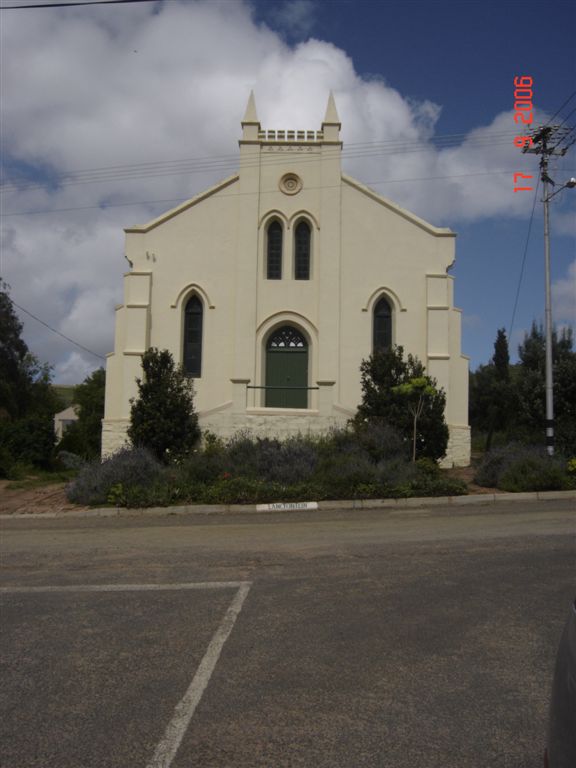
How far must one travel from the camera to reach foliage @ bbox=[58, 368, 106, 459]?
23.9 meters

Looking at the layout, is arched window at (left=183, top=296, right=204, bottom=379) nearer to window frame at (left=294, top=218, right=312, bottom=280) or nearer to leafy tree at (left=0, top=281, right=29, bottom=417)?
window frame at (left=294, top=218, right=312, bottom=280)

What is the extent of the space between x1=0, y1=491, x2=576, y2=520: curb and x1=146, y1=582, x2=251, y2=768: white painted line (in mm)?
7540

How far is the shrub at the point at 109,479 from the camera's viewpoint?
14805 mm

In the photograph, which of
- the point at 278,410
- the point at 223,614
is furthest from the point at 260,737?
the point at 278,410

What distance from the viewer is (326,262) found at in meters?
21.9

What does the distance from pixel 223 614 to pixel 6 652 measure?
1.86m

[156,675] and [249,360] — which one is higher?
[249,360]

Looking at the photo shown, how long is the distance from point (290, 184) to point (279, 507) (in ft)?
41.7

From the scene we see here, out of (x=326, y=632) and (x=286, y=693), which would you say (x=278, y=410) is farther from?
(x=286, y=693)

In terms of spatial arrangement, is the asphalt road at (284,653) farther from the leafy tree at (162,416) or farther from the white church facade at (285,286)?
the white church facade at (285,286)

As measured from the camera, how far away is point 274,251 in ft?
74.2

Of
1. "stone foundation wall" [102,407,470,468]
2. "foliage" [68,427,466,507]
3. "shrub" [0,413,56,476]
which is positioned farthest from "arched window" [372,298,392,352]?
"shrub" [0,413,56,476]

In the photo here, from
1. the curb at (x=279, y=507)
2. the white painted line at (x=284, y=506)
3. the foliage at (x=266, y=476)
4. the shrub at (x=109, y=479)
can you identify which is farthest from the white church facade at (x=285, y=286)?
the white painted line at (x=284, y=506)

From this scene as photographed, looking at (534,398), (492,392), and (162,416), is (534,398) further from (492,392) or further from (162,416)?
(162,416)
